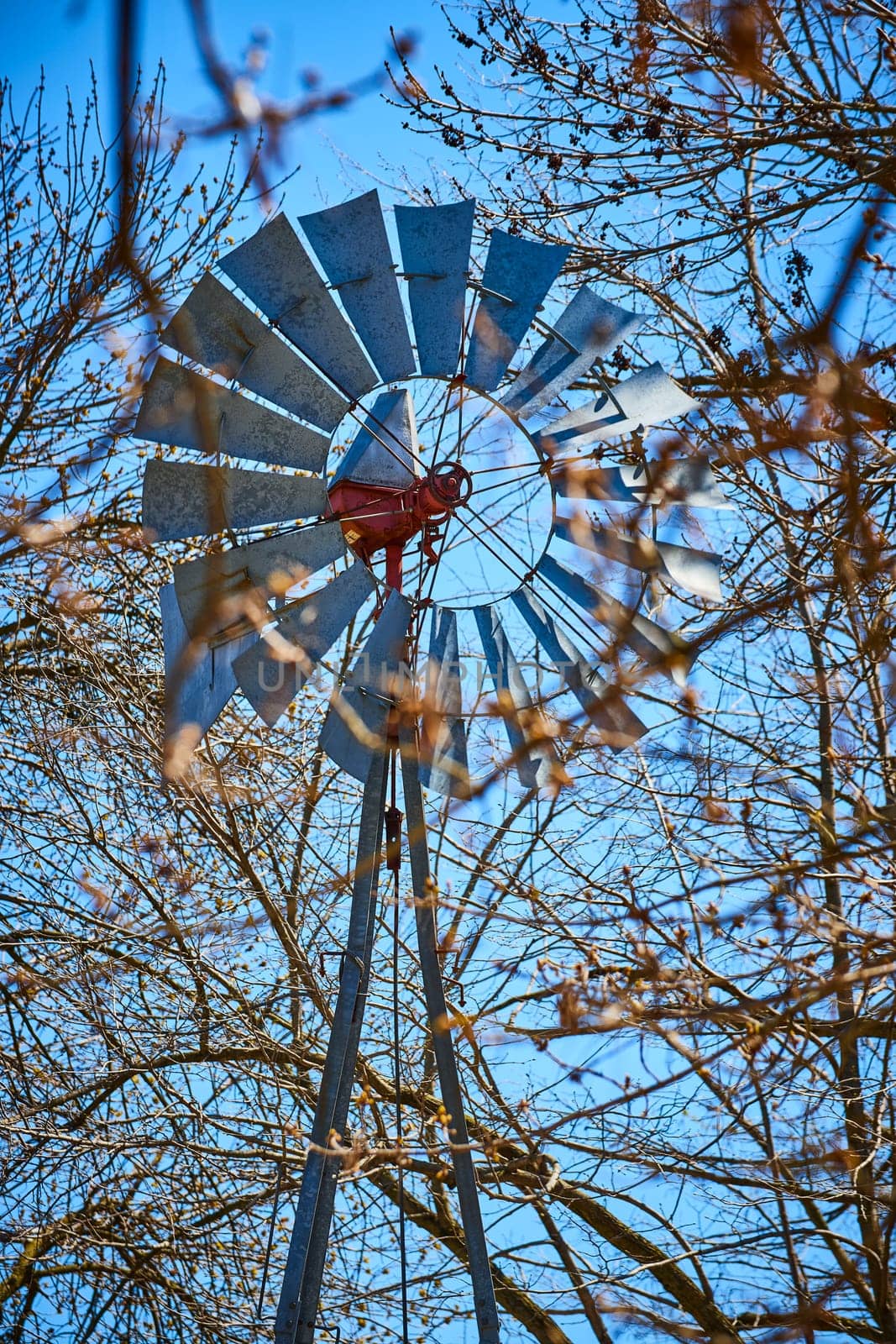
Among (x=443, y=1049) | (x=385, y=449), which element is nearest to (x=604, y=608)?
(x=385, y=449)

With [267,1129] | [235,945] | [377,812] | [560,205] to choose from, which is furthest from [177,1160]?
[560,205]

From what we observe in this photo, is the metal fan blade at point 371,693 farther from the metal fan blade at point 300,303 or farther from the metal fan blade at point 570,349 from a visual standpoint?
the metal fan blade at point 570,349

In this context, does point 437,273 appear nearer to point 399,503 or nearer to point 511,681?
point 399,503

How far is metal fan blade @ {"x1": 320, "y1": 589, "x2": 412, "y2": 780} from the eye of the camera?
9.61ft

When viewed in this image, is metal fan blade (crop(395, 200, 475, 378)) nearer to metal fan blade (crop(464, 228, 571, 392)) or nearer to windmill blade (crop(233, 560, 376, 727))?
metal fan blade (crop(464, 228, 571, 392))

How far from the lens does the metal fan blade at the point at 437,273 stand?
10.3 ft

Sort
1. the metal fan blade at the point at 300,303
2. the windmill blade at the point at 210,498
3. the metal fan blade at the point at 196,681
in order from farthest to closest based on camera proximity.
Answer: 1. the metal fan blade at the point at 300,303
2. the windmill blade at the point at 210,498
3. the metal fan blade at the point at 196,681

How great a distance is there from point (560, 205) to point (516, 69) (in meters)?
0.63

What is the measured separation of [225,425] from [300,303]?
37cm

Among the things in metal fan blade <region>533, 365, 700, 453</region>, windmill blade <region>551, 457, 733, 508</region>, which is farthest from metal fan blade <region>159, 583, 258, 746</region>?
metal fan blade <region>533, 365, 700, 453</region>

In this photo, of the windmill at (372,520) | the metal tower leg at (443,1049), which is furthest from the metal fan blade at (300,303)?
the metal tower leg at (443,1049)

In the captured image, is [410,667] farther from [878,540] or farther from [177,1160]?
[177,1160]

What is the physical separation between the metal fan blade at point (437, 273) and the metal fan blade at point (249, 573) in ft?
1.70

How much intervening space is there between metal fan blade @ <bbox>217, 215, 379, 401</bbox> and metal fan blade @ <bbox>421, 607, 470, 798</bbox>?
61 cm
